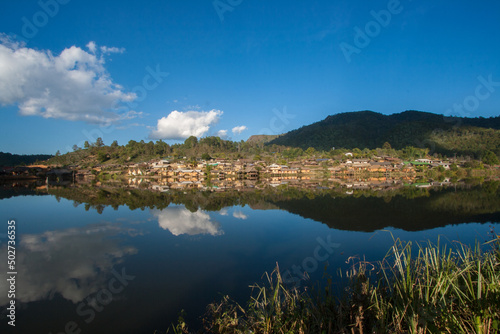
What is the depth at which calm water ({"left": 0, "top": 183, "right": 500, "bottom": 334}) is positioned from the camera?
411 centimetres

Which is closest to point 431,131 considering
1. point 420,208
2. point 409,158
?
point 409,158

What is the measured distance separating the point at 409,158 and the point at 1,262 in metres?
65.6

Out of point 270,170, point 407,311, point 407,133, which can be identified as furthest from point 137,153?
point 407,133

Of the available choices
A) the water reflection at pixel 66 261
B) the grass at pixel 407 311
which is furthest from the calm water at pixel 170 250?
the grass at pixel 407 311

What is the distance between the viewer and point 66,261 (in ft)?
20.1

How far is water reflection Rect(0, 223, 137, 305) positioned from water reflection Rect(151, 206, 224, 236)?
5.23 ft

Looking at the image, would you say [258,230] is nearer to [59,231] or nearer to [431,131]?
[59,231]

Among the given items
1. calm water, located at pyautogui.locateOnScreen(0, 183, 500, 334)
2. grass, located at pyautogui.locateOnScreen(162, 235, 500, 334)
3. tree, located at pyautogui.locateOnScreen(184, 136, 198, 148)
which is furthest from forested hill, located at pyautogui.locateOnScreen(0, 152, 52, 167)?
grass, located at pyautogui.locateOnScreen(162, 235, 500, 334)

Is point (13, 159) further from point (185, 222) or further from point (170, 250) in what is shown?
point (170, 250)

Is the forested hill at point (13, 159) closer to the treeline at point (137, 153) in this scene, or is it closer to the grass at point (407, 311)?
the treeline at point (137, 153)

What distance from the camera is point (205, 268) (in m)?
5.67

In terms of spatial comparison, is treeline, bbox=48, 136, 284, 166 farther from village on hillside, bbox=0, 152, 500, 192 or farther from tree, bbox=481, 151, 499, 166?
tree, bbox=481, 151, 499, 166

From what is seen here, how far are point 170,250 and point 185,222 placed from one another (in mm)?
3455

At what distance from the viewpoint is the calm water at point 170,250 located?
4.11 m
